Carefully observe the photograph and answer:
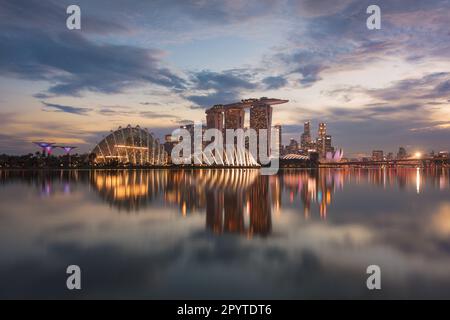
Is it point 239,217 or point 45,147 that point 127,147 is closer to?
point 45,147

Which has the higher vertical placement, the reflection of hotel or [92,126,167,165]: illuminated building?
[92,126,167,165]: illuminated building

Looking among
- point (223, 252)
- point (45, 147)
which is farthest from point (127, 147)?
point (223, 252)

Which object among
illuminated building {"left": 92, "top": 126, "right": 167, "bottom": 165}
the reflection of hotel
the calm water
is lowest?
the calm water

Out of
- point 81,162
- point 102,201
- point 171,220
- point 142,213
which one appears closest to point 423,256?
point 171,220

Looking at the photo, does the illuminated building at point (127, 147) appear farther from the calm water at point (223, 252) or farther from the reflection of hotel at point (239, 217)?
the calm water at point (223, 252)

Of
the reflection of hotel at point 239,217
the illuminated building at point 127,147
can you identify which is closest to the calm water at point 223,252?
the reflection of hotel at point 239,217

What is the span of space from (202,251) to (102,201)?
15.1m

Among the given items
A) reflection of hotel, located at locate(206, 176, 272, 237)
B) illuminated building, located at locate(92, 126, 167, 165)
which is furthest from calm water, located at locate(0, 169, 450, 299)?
illuminated building, located at locate(92, 126, 167, 165)

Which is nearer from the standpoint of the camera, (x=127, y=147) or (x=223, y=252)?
(x=223, y=252)

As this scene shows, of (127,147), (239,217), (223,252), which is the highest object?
(127,147)

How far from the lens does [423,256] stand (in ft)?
36.1

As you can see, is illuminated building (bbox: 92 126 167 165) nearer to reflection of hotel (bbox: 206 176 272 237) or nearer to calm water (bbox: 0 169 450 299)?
reflection of hotel (bbox: 206 176 272 237)

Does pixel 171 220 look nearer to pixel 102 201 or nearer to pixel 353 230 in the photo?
pixel 353 230
